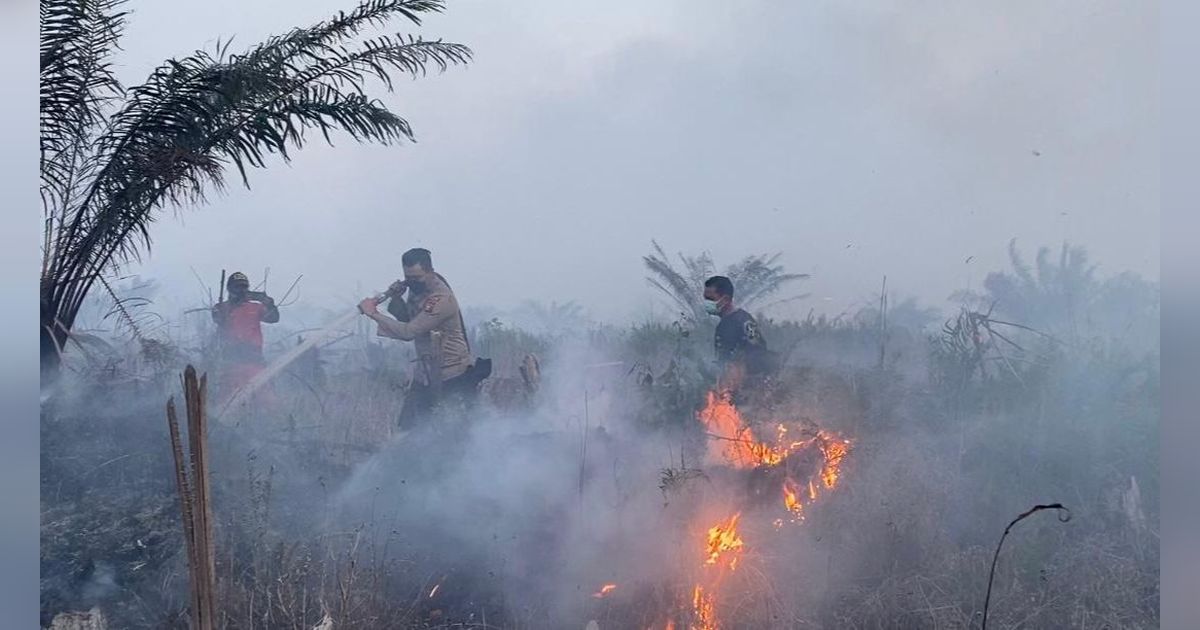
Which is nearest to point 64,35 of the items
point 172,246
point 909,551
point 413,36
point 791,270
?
point 172,246

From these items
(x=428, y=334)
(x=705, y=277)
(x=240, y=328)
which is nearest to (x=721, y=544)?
(x=705, y=277)

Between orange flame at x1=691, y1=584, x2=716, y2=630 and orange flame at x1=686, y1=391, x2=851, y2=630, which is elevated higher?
orange flame at x1=686, y1=391, x2=851, y2=630

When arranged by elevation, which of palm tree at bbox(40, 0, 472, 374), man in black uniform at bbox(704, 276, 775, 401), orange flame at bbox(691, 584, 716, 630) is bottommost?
orange flame at bbox(691, 584, 716, 630)

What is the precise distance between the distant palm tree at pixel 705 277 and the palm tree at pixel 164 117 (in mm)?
1629

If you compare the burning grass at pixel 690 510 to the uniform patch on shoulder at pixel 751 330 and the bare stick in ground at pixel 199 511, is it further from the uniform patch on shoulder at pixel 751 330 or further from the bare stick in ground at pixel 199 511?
the bare stick in ground at pixel 199 511

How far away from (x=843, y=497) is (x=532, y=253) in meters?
2.30

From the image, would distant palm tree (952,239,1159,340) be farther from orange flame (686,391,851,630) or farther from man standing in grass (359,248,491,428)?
man standing in grass (359,248,491,428)

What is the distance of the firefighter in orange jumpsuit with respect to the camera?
290 inches

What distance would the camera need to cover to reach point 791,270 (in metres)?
7.45

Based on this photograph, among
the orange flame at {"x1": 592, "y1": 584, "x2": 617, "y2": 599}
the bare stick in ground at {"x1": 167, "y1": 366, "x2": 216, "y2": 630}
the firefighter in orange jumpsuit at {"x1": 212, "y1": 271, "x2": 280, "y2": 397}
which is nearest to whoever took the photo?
the bare stick in ground at {"x1": 167, "y1": 366, "x2": 216, "y2": 630}

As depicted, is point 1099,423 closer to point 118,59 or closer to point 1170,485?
point 1170,485

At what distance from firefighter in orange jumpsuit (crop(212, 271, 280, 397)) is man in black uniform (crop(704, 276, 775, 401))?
8.41 feet

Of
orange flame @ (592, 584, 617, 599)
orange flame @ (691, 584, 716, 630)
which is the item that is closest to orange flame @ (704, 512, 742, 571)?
orange flame @ (691, 584, 716, 630)

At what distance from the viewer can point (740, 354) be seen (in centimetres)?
752
